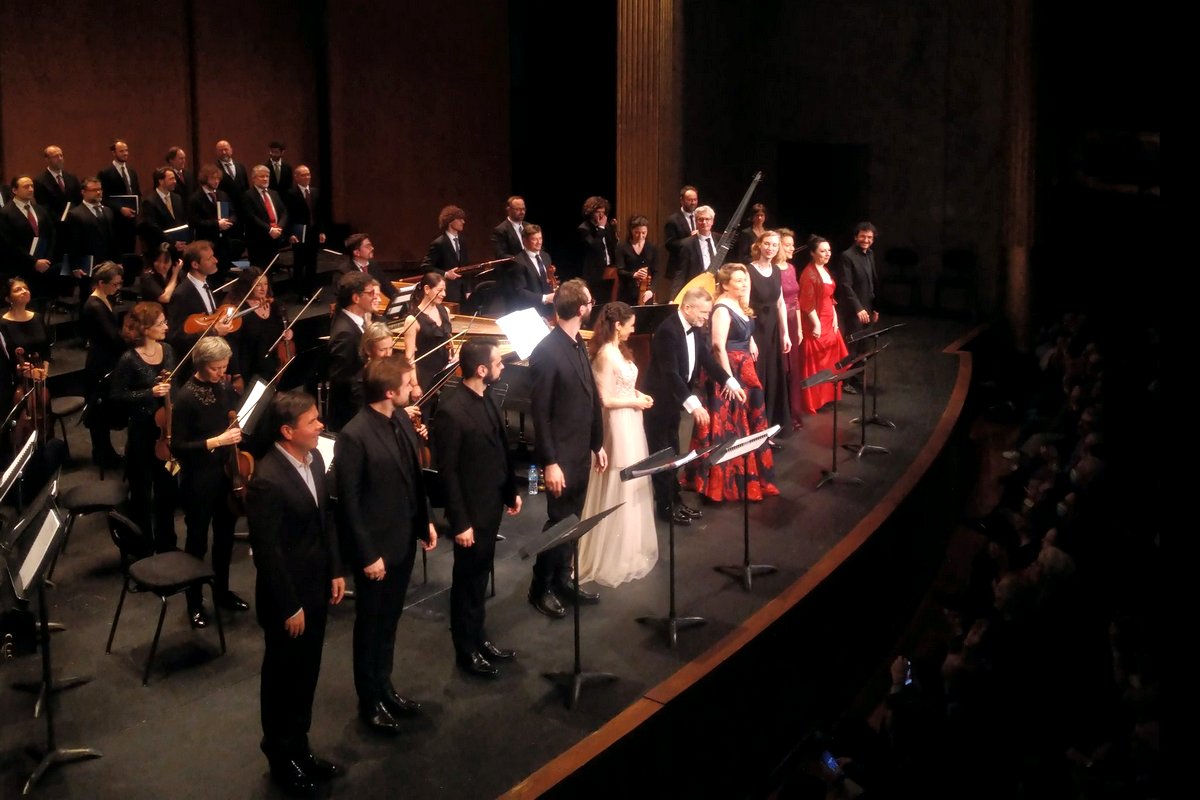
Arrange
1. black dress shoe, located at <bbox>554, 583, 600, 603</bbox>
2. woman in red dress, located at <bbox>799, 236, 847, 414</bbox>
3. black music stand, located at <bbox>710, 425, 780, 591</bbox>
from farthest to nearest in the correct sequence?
woman in red dress, located at <bbox>799, 236, 847, 414</bbox>, black dress shoe, located at <bbox>554, 583, 600, 603</bbox>, black music stand, located at <bbox>710, 425, 780, 591</bbox>

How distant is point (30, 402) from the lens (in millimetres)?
6766

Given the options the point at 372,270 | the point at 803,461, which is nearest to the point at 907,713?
the point at 803,461

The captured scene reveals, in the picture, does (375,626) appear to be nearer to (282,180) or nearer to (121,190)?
(121,190)

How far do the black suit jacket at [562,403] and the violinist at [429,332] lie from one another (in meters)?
1.49

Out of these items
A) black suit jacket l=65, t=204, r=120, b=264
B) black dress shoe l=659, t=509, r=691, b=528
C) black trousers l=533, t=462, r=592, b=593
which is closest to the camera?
black trousers l=533, t=462, r=592, b=593

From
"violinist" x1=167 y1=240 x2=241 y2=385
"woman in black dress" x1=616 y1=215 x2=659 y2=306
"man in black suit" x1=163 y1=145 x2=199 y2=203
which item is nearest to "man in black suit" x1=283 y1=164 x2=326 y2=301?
"man in black suit" x1=163 y1=145 x2=199 y2=203

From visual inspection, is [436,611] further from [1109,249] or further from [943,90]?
[943,90]

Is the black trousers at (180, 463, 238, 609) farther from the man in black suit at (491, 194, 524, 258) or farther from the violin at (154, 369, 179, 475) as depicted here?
the man in black suit at (491, 194, 524, 258)

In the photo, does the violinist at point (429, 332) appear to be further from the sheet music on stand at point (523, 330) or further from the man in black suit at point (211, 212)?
the man in black suit at point (211, 212)

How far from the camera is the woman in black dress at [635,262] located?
9438mm

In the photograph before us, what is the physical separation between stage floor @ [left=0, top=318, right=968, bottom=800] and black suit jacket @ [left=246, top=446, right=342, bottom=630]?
2.28 ft

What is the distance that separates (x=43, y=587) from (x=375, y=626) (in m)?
1.16

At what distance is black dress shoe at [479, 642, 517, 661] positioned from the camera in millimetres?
5441

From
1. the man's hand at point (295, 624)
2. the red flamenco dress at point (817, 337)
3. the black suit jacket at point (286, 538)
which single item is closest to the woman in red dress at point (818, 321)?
the red flamenco dress at point (817, 337)
